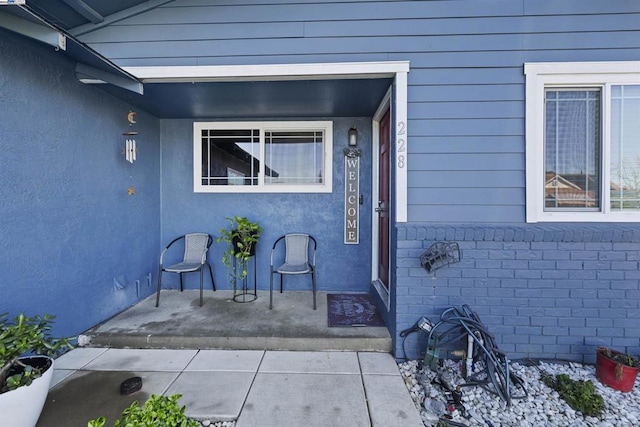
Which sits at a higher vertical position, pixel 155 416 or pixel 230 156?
pixel 230 156

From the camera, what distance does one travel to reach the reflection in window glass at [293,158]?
3.73 meters

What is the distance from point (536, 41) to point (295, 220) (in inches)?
114

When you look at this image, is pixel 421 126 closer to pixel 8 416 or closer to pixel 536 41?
pixel 536 41

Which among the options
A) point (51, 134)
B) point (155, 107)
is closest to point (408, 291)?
point (51, 134)

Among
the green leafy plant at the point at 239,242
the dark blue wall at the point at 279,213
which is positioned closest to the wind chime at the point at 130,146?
the dark blue wall at the point at 279,213

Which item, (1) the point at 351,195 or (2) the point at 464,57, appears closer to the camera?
(2) the point at 464,57

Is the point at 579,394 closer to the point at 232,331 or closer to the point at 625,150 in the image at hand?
the point at 625,150

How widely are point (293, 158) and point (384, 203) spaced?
134cm

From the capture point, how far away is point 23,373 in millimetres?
1603

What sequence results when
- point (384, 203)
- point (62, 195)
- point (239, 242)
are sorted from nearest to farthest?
point (62, 195)
point (384, 203)
point (239, 242)

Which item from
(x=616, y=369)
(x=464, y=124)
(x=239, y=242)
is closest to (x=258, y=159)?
(x=239, y=242)

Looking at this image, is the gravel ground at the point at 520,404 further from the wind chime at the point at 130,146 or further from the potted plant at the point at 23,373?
the wind chime at the point at 130,146

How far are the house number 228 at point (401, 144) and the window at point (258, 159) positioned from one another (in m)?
1.41

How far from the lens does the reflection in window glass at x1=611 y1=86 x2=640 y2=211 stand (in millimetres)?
2391
